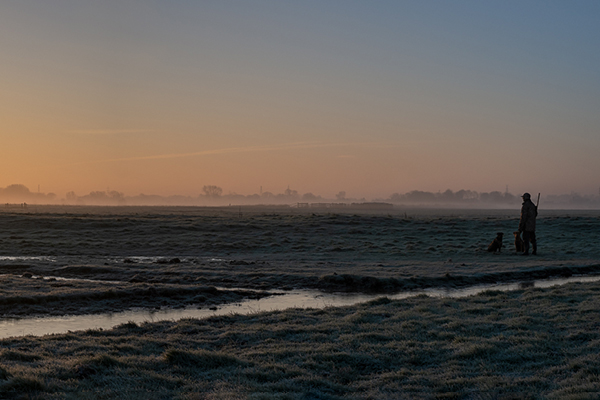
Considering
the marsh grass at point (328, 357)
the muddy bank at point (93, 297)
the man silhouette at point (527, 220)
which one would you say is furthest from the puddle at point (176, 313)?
the man silhouette at point (527, 220)

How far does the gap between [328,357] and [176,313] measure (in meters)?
8.03

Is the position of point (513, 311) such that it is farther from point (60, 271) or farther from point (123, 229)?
point (123, 229)

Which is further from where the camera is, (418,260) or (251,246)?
(251,246)

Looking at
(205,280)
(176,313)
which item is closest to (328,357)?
(176,313)

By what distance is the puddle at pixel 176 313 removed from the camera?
14.7 meters

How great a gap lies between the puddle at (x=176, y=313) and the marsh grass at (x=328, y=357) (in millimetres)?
2118

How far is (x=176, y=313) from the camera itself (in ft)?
55.9

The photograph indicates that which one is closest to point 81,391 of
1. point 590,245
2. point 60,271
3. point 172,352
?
point 172,352

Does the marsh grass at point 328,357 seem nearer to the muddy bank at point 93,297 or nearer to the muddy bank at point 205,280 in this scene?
the muddy bank at point 93,297

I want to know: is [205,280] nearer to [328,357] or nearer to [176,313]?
[176,313]

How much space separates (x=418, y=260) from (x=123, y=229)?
2918cm

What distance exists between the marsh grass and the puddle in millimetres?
2118

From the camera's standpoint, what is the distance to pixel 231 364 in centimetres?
1000

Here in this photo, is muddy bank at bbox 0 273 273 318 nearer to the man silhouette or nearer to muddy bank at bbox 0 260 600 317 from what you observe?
muddy bank at bbox 0 260 600 317
